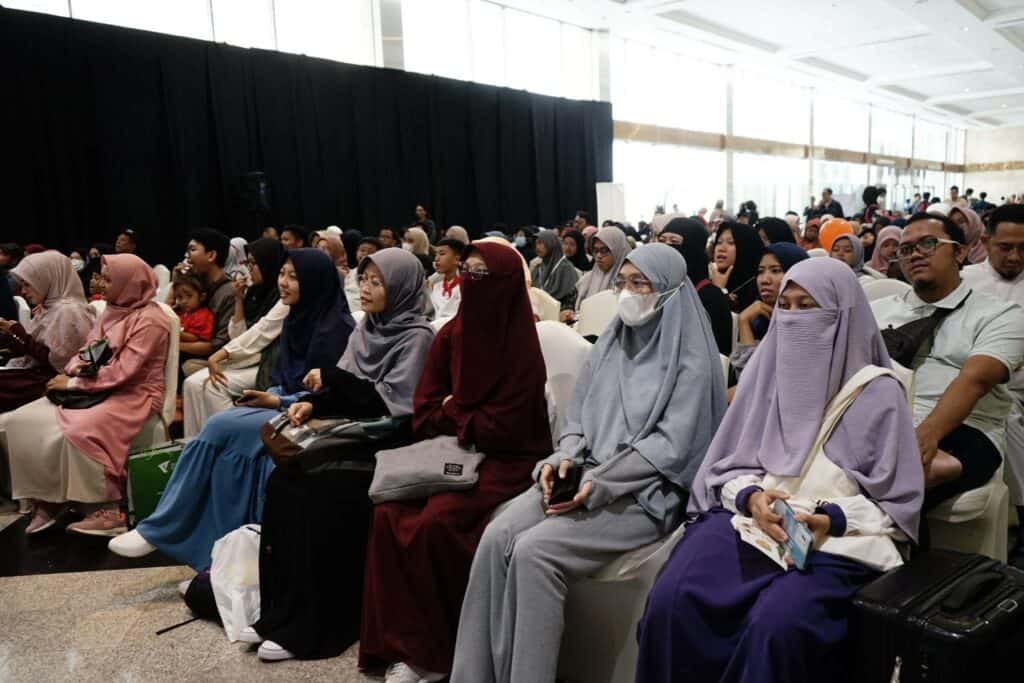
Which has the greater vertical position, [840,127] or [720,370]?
[840,127]

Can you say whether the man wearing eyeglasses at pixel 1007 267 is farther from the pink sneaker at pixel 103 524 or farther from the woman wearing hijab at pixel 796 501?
the pink sneaker at pixel 103 524

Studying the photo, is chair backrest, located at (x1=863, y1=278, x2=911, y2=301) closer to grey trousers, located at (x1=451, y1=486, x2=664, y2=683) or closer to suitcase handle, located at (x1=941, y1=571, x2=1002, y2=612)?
grey trousers, located at (x1=451, y1=486, x2=664, y2=683)

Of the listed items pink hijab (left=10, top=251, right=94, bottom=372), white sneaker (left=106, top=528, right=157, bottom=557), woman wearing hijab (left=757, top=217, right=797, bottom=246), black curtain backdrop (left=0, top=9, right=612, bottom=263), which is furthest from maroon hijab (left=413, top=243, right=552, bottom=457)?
black curtain backdrop (left=0, top=9, right=612, bottom=263)

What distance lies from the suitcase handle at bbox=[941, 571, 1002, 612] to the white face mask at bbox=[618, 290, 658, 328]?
110 cm

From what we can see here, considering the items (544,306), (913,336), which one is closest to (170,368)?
(544,306)

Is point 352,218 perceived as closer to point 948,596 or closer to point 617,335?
point 617,335

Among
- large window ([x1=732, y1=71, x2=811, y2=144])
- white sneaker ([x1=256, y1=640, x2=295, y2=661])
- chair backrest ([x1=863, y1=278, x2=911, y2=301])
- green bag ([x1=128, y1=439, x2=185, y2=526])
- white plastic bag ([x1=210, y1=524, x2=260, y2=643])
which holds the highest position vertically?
large window ([x1=732, y1=71, x2=811, y2=144])

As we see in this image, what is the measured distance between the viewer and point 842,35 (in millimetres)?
15312

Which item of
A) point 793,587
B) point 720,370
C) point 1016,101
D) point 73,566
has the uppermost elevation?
point 1016,101

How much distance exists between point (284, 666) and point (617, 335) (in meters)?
1.58

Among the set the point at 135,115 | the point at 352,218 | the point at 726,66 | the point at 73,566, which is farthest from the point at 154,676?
the point at 726,66

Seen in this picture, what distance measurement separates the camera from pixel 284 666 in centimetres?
261

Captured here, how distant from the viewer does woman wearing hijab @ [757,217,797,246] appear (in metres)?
4.93

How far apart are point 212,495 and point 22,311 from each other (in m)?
2.98
